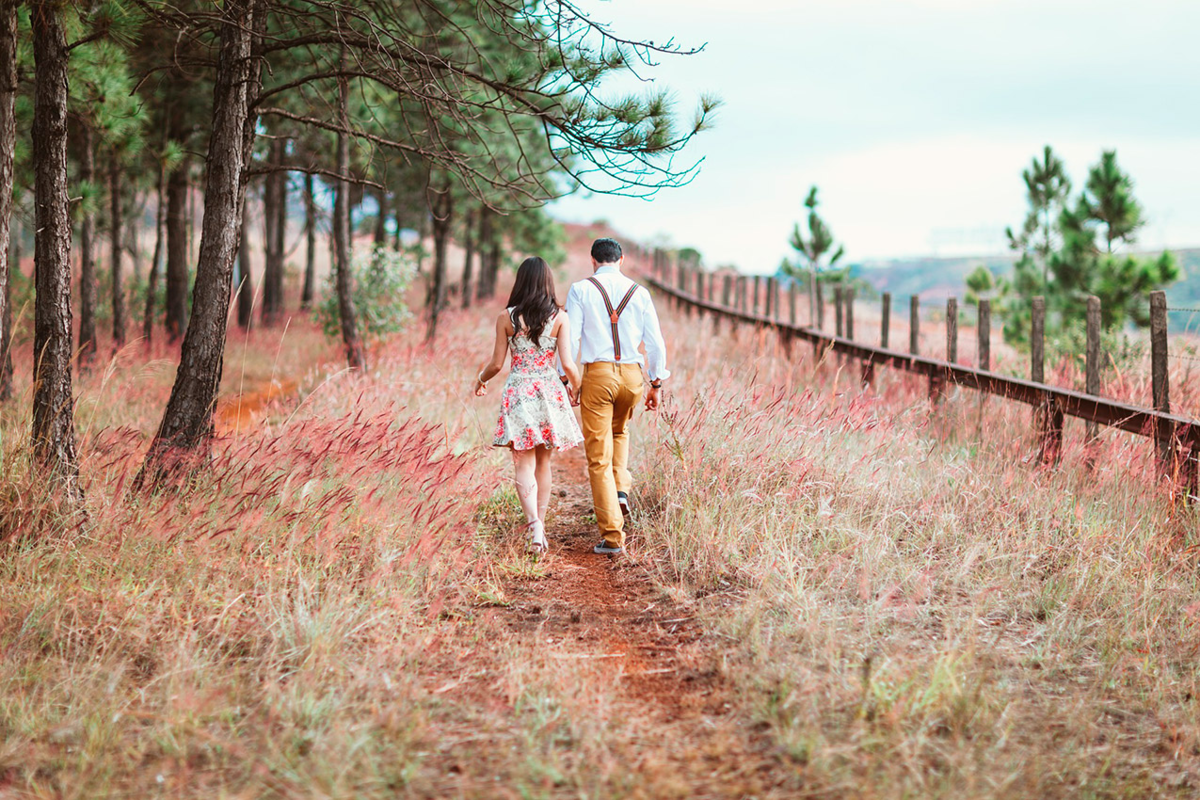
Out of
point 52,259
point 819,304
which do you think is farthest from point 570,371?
point 819,304

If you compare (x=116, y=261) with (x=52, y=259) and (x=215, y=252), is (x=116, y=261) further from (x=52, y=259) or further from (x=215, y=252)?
(x=52, y=259)

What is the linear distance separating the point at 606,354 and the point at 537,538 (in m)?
1.19

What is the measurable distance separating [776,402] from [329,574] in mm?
3378

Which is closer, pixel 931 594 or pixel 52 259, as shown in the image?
pixel 931 594

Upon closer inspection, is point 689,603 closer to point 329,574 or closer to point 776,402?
point 329,574

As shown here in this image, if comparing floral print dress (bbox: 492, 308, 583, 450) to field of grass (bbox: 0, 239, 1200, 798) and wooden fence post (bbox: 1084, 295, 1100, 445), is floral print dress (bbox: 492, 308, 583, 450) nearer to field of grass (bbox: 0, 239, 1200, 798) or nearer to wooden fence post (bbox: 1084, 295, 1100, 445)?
field of grass (bbox: 0, 239, 1200, 798)

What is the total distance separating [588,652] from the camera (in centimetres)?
398

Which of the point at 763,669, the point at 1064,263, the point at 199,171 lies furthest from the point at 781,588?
the point at 1064,263

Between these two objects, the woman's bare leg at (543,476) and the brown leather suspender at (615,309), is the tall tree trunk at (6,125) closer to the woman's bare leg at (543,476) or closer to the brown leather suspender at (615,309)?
the woman's bare leg at (543,476)

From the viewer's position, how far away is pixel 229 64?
5473mm

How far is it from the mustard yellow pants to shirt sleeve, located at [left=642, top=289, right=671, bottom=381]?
6.1 inches

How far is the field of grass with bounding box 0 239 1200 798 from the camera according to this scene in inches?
118

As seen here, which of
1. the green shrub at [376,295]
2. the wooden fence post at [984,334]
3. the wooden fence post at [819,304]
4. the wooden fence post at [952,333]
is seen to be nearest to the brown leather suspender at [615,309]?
the wooden fence post at [984,334]

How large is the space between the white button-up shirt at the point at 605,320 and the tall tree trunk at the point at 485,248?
1489 cm
